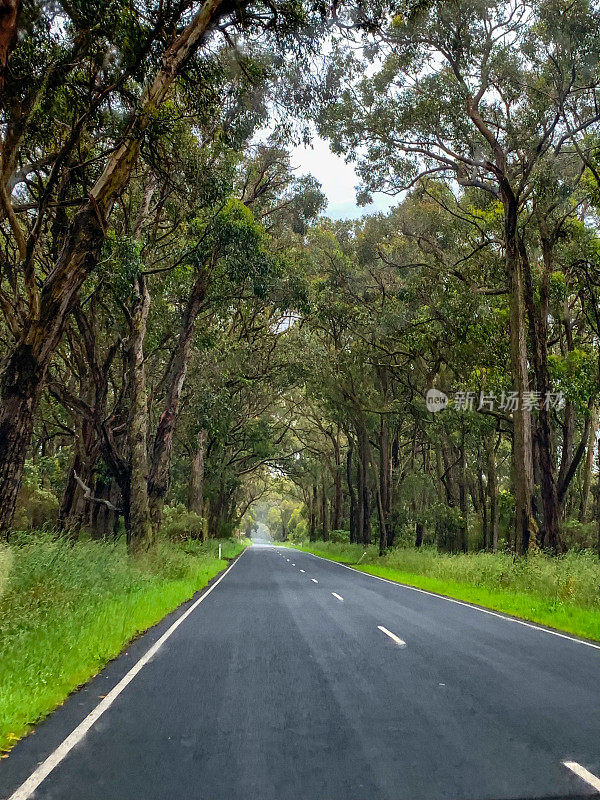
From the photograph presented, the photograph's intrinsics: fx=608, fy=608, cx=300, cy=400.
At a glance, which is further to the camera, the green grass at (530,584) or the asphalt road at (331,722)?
the green grass at (530,584)

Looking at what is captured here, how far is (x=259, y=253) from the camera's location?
16.6m

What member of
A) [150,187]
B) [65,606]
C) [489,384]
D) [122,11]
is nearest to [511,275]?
[489,384]

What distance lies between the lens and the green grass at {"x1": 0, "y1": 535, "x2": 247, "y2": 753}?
5684 millimetres

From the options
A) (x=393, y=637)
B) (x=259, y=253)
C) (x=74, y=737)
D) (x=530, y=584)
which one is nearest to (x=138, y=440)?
(x=259, y=253)

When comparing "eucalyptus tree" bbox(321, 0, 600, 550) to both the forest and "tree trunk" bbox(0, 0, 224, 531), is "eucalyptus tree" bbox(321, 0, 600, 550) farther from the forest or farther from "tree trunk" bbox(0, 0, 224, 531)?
"tree trunk" bbox(0, 0, 224, 531)

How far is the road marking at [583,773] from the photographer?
156 inches

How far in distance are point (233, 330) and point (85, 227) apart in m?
16.8

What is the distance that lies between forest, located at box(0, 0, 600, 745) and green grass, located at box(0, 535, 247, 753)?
0.13m

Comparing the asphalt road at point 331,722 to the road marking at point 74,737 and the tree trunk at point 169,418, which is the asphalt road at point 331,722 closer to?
the road marking at point 74,737

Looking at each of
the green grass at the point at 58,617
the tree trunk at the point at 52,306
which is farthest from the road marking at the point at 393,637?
the tree trunk at the point at 52,306

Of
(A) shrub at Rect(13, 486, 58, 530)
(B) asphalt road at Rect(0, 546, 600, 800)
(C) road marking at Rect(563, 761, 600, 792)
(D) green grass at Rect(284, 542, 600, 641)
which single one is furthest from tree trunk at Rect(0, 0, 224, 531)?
(A) shrub at Rect(13, 486, 58, 530)

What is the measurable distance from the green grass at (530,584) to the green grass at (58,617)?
7535 millimetres

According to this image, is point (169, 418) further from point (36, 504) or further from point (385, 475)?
point (385, 475)

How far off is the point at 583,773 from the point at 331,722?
1.96m
